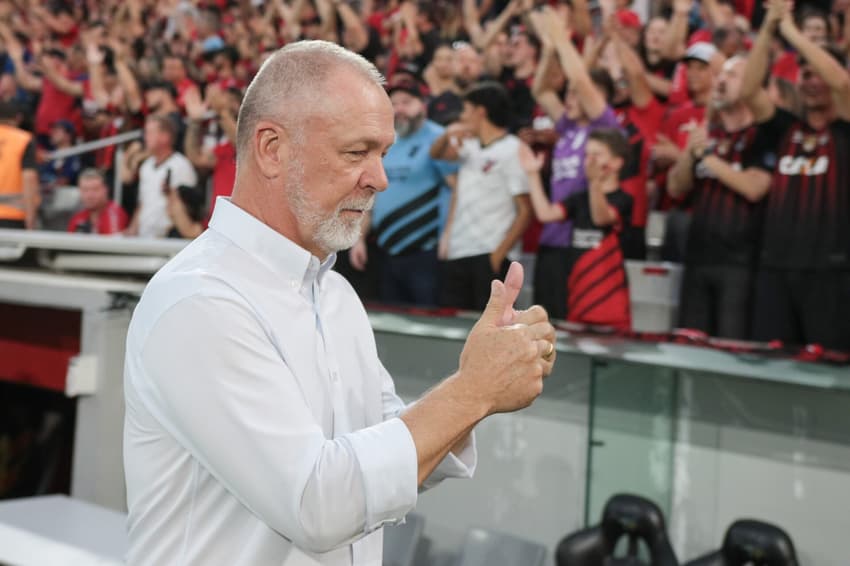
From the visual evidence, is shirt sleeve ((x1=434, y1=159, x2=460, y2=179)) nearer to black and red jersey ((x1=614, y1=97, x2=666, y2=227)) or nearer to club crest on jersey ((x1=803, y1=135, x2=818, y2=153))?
black and red jersey ((x1=614, y1=97, x2=666, y2=227))

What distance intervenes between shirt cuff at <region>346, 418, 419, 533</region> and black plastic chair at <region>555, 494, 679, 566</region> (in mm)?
1868

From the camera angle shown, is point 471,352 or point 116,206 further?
point 116,206

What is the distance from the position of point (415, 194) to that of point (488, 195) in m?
0.45

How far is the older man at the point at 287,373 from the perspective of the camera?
1332mm

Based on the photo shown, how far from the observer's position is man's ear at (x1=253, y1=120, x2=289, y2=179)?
1.52 metres

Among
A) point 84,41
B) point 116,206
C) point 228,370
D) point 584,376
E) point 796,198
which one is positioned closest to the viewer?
point 228,370

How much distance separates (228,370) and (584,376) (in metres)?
2.14

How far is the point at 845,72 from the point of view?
4148 millimetres

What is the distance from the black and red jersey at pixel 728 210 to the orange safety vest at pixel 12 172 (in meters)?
4.51

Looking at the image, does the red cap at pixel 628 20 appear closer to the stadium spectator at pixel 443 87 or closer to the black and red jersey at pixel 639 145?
the black and red jersey at pixel 639 145

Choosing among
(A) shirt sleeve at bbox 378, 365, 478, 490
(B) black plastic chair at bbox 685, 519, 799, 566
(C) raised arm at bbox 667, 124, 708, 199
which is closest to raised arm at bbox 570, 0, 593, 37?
(C) raised arm at bbox 667, 124, 708, 199

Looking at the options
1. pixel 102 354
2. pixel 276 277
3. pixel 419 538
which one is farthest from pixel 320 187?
pixel 102 354

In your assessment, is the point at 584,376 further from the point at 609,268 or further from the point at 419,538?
the point at 609,268

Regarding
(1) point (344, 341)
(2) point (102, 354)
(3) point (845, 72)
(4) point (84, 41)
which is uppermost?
(4) point (84, 41)
